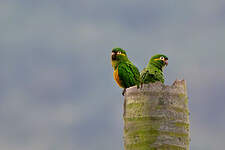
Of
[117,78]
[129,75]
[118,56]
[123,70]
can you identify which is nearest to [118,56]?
[118,56]

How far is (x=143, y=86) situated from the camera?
9.17 metres

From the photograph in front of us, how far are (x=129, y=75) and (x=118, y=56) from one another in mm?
1608

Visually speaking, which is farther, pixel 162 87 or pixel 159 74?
pixel 159 74

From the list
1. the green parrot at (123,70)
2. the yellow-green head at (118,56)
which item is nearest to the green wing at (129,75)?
the green parrot at (123,70)

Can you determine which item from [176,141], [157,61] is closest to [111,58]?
[157,61]

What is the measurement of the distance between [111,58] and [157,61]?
1.97 m

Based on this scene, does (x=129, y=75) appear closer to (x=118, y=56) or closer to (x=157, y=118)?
(x=118, y=56)

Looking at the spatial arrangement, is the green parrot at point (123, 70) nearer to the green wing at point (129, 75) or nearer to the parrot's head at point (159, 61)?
the green wing at point (129, 75)

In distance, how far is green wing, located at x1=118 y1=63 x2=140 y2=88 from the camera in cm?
1240

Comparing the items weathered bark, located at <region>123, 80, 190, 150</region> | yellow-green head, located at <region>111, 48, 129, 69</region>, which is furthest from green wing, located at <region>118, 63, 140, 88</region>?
weathered bark, located at <region>123, 80, 190, 150</region>

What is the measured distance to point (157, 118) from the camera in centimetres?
879

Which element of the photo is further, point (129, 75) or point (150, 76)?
point (129, 75)

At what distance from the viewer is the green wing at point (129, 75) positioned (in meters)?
12.4

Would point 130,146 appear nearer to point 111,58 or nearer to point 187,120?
point 187,120
